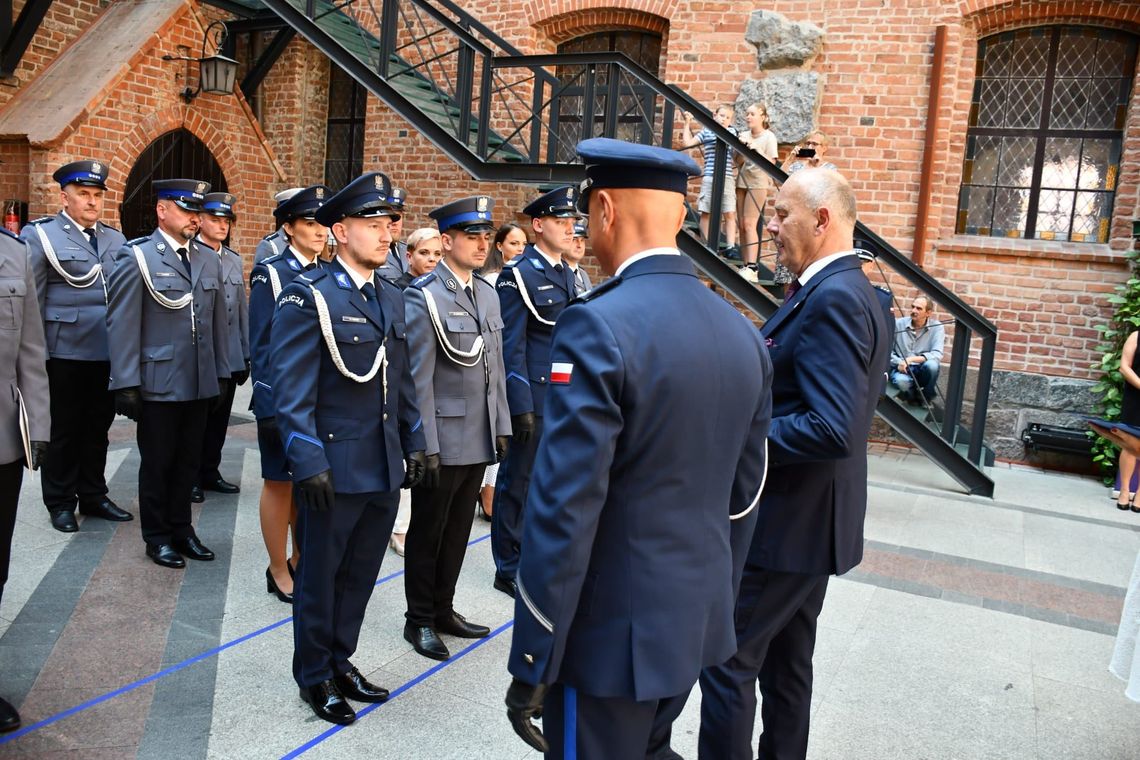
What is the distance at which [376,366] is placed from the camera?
3.38 m

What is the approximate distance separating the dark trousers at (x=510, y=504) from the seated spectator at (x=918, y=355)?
14.7 feet

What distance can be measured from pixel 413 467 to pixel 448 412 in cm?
44

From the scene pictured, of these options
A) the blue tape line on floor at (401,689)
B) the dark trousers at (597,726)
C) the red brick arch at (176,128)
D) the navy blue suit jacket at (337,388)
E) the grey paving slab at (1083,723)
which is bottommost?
the blue tape line on floor at (401,689)

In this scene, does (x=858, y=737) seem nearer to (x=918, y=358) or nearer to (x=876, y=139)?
(x=918, y=358)

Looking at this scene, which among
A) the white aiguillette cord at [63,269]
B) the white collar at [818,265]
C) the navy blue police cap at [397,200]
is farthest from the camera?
the white aiguillette cord at [63,269]

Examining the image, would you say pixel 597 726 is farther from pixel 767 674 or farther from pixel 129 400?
Answer: pixel 129 400

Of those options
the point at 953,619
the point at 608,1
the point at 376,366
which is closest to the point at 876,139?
the point at 608,1

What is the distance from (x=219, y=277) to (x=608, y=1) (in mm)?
6515

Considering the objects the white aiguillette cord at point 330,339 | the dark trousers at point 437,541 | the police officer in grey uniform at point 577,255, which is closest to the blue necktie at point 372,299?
the white aiguillette cord at point 330,339

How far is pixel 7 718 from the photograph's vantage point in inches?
122

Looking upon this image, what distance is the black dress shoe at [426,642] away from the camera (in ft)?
12.8

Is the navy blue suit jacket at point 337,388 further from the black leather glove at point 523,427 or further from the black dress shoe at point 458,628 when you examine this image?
the black leather glove at point 523,427

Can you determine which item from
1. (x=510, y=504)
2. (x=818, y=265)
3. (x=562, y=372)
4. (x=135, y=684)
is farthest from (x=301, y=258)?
(x=562, y=372)

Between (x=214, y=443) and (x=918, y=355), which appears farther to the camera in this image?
(x=918, y=355)
